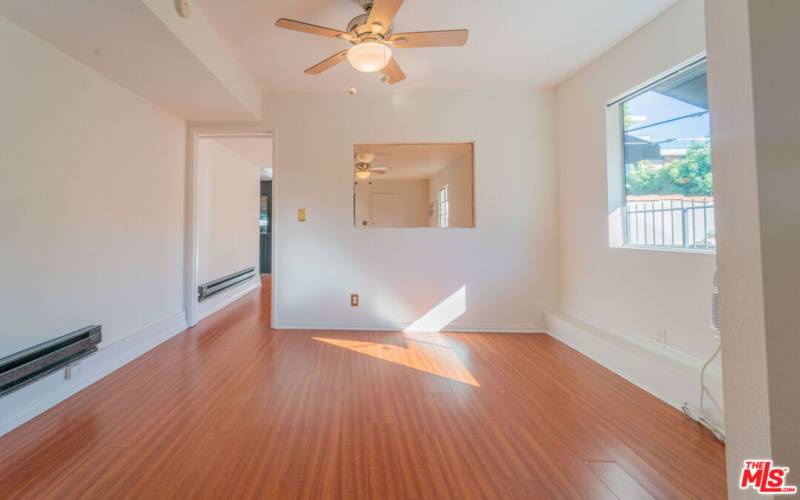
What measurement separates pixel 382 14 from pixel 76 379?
2.94 metres

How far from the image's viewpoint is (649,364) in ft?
6.49

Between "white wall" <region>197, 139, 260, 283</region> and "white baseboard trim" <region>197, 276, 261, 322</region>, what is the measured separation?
28 cm

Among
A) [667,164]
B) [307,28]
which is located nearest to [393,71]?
[307,28]

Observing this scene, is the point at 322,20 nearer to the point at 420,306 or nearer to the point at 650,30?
the point at 650,30

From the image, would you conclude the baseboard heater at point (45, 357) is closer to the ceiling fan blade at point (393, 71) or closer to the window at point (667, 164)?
the ceiling fan blade at point (393, 71)

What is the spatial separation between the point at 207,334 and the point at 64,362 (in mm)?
1306

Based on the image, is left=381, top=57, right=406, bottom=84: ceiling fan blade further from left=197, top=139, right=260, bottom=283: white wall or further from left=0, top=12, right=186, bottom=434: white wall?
left=197, top=139, right=260, bottom=283: white wall

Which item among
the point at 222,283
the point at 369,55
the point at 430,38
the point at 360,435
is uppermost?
the point at 430,38

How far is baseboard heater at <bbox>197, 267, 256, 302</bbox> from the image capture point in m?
3.73

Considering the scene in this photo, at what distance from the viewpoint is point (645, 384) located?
2.01 metres

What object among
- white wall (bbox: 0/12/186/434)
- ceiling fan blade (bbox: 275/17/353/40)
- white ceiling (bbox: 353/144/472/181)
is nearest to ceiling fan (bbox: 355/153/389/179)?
white ceiling (bbox: 353/144/472/181)

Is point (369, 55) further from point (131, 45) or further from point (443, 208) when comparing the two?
point (443, 208)

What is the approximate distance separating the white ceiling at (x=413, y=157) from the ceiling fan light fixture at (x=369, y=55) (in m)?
1.34

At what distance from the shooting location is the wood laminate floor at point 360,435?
123cm
